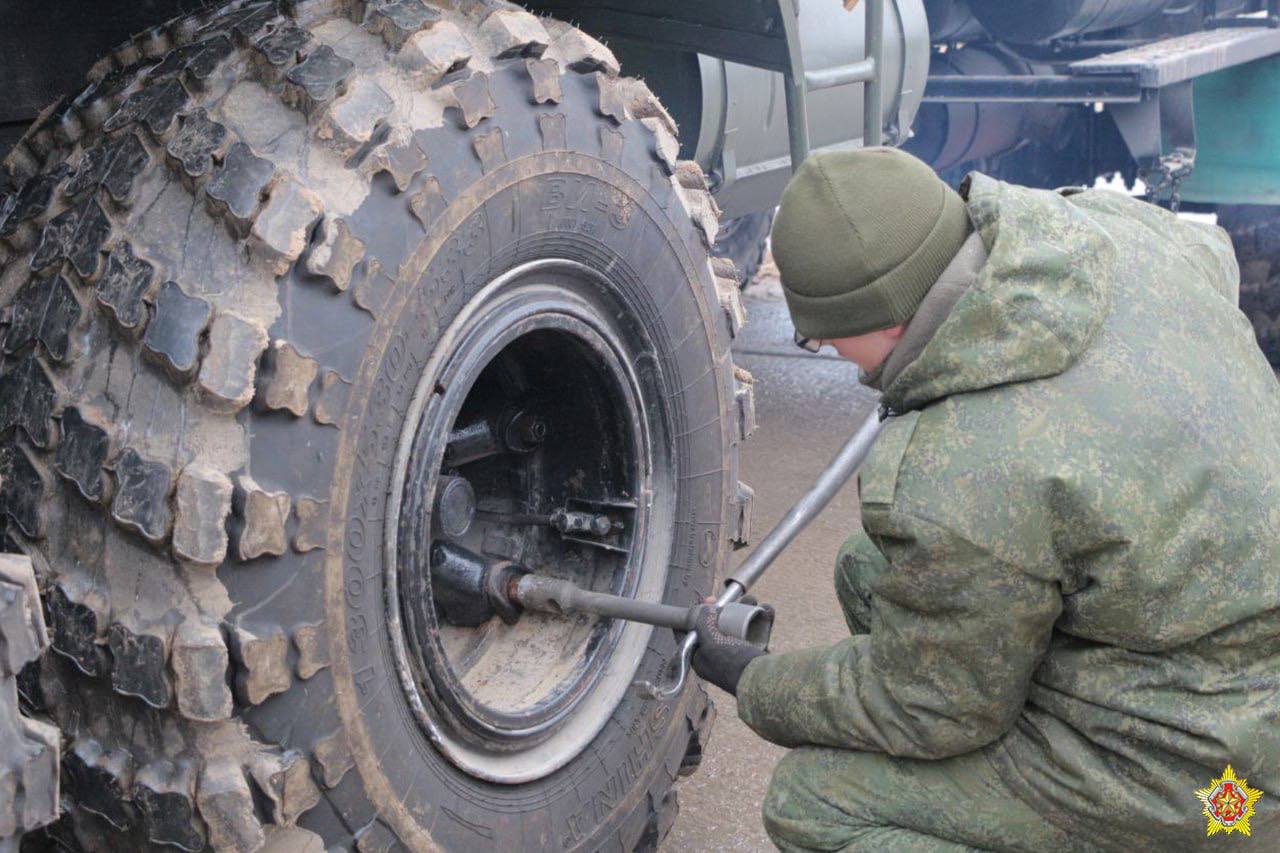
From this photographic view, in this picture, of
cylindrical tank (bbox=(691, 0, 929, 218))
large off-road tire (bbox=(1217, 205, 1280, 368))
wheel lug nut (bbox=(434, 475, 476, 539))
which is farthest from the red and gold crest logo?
large off-road tire (bbox=(1217, 205, 1280, 368))

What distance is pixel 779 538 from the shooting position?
8.85ft

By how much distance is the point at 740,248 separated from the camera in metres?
5.48

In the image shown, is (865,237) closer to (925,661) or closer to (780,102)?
(925,661)

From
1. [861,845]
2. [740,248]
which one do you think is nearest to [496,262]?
[861,845]

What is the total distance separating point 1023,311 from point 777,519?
2.65 m

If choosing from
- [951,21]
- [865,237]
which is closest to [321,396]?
[865,237]

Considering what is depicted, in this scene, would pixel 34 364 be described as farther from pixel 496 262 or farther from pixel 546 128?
pixel 546 128

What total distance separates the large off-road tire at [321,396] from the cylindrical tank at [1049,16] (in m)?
3.11

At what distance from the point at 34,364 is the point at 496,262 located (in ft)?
2.07

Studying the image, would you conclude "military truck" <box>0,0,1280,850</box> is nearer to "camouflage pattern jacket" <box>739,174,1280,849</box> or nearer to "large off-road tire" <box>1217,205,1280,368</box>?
"camouflage pattern jacket" <box>739,174,1280,849</box>

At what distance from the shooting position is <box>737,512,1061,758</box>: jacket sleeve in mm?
1792

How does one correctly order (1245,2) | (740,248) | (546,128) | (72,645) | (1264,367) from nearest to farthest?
(72,645)
(1264,367)
(546,128)
(740,248)
(1245,2)

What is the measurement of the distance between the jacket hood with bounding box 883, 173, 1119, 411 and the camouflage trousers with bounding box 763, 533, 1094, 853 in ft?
1.77

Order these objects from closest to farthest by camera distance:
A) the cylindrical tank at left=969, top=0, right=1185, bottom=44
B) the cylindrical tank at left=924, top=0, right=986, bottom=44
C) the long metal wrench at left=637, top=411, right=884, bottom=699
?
the long metal wrench at left=637, top=411, right=884, bottom=699
the cylindrical tank at left=969, top=0, right=1185, bottom=44
the cylindrical tank at left=924, top=0, right=986, bottom=44
